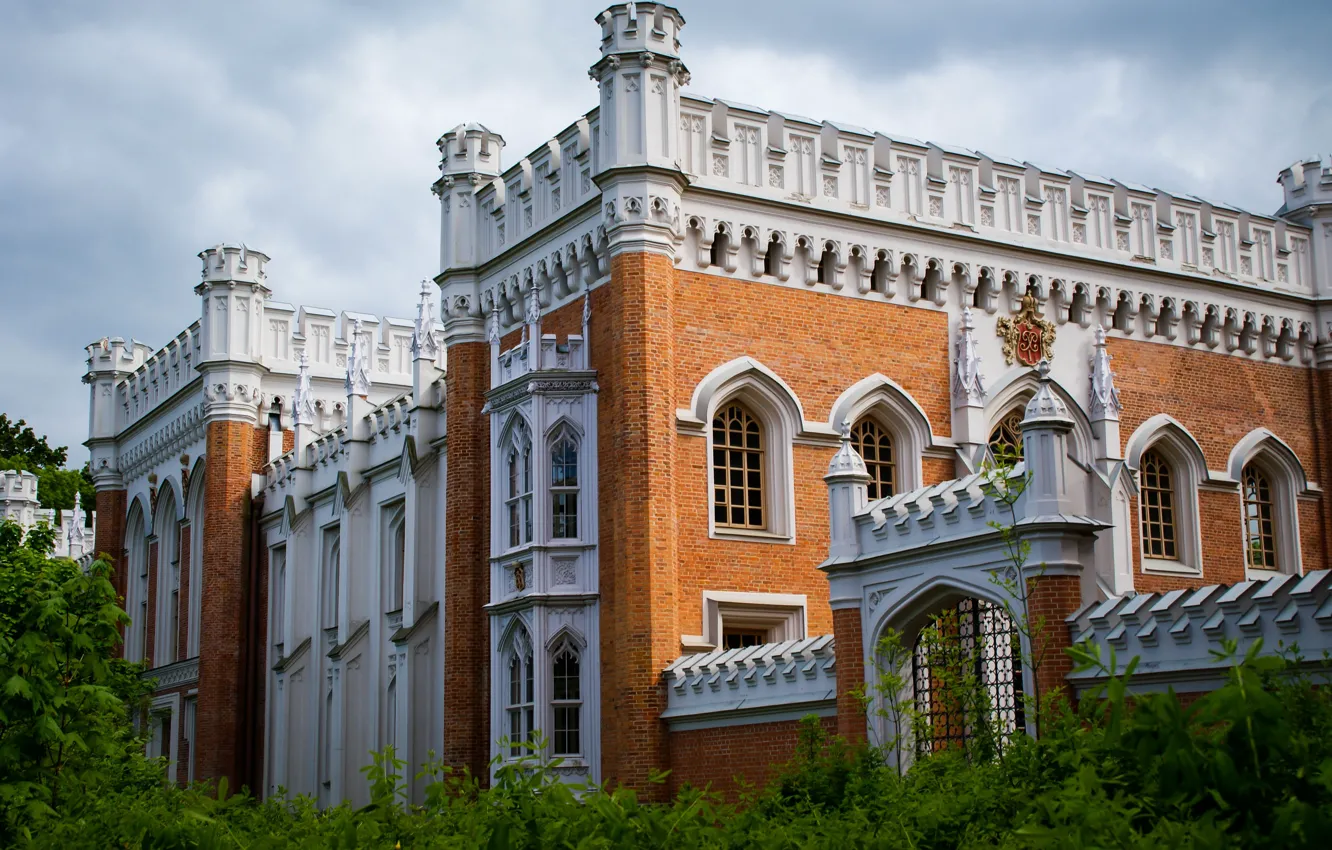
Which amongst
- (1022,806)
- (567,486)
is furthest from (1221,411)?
(1022,806)

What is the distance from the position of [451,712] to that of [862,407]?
7.46 metres

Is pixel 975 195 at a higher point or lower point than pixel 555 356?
higher

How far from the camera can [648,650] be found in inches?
812

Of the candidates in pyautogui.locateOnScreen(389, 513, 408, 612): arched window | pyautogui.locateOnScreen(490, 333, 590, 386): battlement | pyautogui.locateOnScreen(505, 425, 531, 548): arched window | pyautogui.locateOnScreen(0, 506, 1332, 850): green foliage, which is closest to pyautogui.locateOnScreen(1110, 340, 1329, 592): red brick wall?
pyautogui.locateOnScreen(490, 333, 590, 386): battlement

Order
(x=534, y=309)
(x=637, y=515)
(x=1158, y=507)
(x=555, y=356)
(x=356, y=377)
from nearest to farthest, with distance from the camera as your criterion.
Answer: (x=637, y=515)
(x=555, y=356)
(x=534, y=309)
(x=1158, y=507)
(x=356, y=377)

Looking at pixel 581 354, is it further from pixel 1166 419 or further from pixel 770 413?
pixel 1166 419

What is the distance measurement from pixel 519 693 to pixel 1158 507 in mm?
10398

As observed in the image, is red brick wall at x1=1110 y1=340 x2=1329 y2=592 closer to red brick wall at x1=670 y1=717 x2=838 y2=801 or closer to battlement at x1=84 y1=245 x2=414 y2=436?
red brick wall at x1=670 y1=717 x2=838 y2=801

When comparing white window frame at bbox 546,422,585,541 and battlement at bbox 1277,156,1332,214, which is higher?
battlement at bbox 1277,156,1332,214

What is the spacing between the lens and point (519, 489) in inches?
896

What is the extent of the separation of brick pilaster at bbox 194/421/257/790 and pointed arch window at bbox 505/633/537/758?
45.7ft

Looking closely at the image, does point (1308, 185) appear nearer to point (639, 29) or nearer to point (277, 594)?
point (639, 29)

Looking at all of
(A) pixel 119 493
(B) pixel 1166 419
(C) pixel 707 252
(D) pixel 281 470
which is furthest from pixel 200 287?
(B) pixel 1166 419

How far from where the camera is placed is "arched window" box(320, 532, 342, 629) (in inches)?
1262
